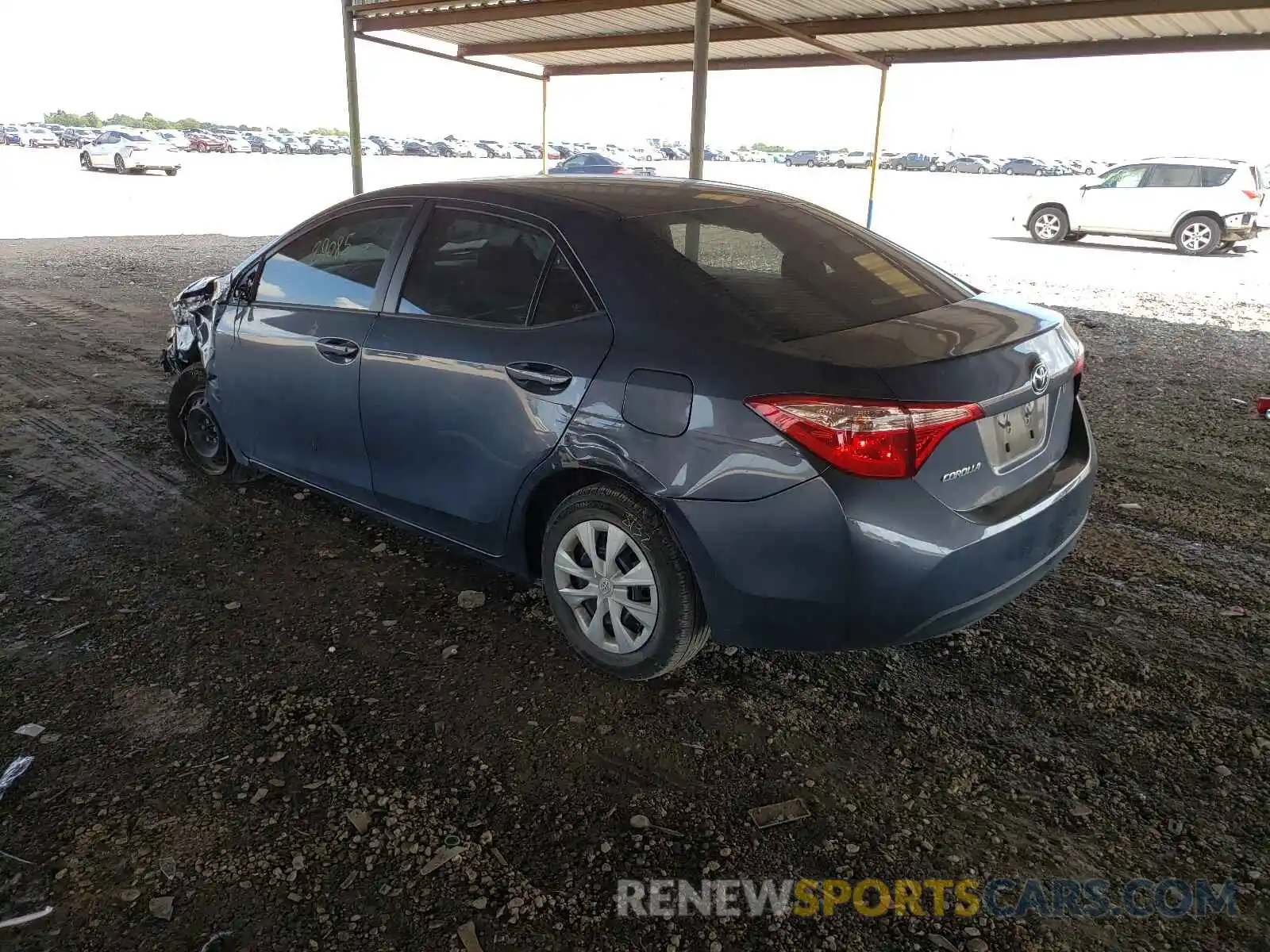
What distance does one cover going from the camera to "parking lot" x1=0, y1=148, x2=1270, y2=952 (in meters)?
2.19

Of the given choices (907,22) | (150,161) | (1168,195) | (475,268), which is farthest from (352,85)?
(150,161)

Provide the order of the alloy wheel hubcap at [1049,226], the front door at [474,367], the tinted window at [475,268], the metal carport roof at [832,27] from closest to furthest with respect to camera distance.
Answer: the front door at [474,367] → the tinted window at [475,268] → the metal carport roof at [832,27] → the alloy wheel hubcap at [1049,226]

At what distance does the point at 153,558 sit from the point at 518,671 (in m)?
1.88

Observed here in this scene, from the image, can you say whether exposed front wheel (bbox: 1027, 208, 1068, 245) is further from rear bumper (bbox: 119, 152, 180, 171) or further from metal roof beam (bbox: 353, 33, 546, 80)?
rear bumper (bbox: 119, 152, 180, 171)

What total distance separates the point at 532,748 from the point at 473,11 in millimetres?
11310

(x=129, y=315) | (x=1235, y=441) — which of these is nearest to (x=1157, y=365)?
(x=1235, y=441)

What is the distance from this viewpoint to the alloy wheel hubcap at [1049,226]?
1747cm

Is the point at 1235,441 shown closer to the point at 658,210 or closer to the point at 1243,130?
the point at 658,210

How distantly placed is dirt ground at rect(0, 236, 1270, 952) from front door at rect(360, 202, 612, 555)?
505mm

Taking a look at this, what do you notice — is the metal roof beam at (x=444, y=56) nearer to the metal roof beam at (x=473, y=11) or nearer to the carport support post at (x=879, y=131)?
the metal roof beam at (x=473, y=11)

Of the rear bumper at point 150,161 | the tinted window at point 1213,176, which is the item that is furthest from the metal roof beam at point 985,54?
the rear bumper at point 150,161

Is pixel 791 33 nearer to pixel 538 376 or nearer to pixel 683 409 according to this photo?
pixel 538 376

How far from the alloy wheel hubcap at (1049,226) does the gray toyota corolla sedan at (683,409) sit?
15953mm

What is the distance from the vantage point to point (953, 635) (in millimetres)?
3377
